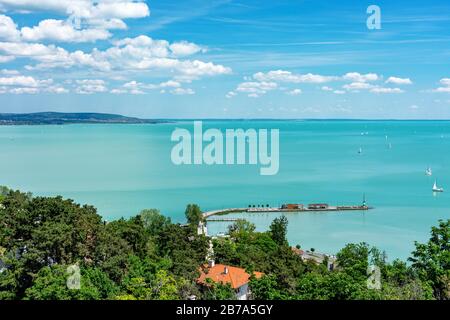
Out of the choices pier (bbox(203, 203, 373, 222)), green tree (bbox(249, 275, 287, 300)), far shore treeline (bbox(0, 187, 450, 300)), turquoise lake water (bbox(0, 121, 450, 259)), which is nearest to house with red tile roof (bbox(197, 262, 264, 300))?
far shore treeline (bbox(0, 187, 450, 300))

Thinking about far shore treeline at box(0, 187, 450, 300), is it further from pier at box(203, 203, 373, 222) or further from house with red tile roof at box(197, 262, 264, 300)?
pier at box(203, 203, 373, 222)

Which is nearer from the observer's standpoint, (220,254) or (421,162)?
(220,254)

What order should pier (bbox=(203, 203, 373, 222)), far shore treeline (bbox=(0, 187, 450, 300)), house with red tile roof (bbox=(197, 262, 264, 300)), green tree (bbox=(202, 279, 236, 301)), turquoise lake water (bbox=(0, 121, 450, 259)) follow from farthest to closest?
pier (bbox=(203, 203, 373, 222)) < turquoise lake water (bbox=(0, 121, 450, 259)) < house with red tile roof (bbox=(197, 262, 264, 300)) < green tree (bbox=(202, 279, 236, 301)) < far shore treeline (bbox=(0, 187, 450, 300))

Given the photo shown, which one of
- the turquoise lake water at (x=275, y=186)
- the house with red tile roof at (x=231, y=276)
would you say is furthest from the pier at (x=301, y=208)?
the house with red tile roof at (x=231, y=276)

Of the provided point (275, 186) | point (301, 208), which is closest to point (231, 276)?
point (301, 208)

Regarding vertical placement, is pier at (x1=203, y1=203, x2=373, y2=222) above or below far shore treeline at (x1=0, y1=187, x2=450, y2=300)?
below

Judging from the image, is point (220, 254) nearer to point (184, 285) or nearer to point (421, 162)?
point (184, 285)

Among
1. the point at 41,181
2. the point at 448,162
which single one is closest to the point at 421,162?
the point at 448,162
